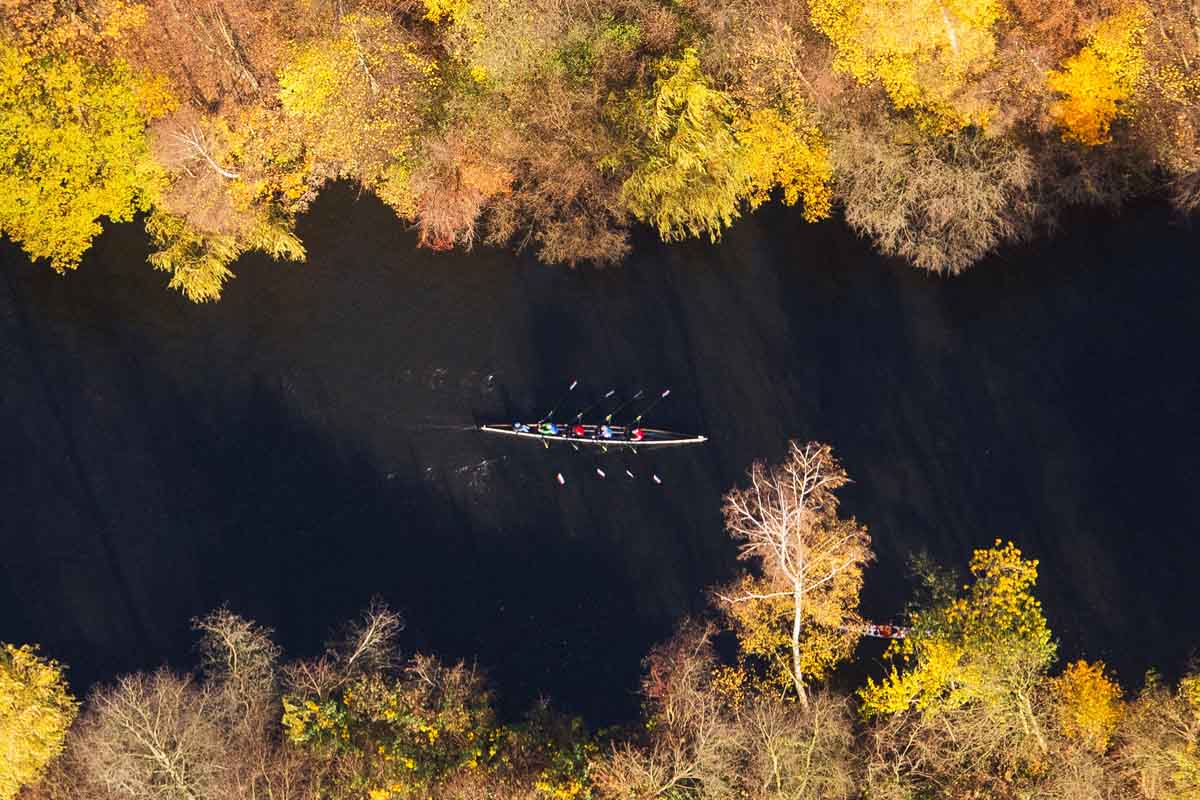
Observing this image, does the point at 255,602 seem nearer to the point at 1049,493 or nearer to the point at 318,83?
the point at 318,83

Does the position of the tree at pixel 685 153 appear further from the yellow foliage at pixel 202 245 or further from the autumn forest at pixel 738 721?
the yellow foliage at pixel 202 245

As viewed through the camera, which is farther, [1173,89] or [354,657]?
[1173,89]

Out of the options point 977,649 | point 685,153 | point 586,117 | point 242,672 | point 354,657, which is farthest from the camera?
point 586,117

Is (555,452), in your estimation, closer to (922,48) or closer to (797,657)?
(797,657)

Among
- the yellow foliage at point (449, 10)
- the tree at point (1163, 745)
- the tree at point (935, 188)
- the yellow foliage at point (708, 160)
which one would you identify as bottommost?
the tree at point (1163, 745)

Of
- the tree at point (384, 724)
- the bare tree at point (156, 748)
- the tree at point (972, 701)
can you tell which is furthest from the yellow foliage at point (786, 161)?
the bare tree at point (156, 748)

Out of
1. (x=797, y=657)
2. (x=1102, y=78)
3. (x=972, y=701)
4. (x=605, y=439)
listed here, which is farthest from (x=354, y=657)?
(x=1102, y=78)

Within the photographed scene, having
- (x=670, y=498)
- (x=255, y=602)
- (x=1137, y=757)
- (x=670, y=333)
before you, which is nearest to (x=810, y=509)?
(x=670, y=498)
